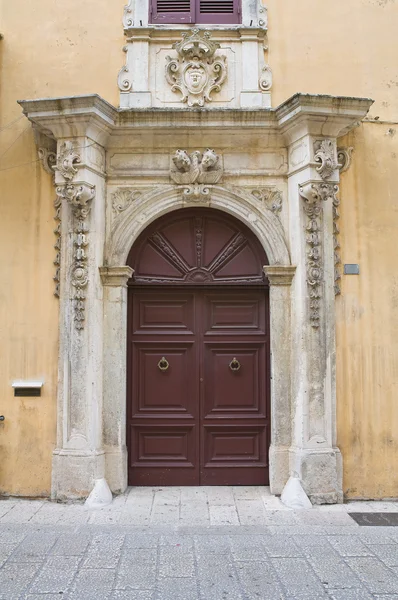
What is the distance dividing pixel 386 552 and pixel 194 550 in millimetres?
1675

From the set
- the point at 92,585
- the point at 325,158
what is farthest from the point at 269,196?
the point at 92,585

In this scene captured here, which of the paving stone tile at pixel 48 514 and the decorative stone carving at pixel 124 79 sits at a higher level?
the decorative stone carving at pixel 124 79

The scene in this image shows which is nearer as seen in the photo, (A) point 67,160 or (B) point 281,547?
(B) point 281,547

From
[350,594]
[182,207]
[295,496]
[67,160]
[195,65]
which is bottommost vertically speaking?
[350,594]

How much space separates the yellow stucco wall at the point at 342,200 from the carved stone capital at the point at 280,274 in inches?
26.5

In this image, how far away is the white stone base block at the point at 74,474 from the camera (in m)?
5.67

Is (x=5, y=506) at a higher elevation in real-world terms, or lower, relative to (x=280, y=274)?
lower

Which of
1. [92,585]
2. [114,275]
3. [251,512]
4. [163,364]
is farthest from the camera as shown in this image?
[163,364]

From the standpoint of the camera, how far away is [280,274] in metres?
6.02

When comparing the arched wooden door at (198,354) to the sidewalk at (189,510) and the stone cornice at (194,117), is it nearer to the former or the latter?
the sidewalk at (189,510)

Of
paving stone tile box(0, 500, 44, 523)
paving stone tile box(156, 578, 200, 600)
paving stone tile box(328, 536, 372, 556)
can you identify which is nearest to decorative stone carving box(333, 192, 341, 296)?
paving stone tile box(328, 536, 372, 556)

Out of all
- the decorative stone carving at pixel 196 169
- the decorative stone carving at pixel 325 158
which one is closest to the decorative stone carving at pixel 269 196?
the decorative stone carving at pixel 196 169

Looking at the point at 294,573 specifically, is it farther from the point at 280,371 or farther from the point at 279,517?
the point at 280,371

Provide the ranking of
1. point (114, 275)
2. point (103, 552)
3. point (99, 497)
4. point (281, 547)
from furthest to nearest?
point (114, 275) → point (99, 497) → point (281, 547) → point (103, 552)
